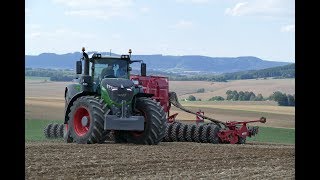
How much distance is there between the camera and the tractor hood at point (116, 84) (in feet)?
54.7

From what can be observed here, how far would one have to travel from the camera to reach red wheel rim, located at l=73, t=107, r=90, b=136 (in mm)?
17094

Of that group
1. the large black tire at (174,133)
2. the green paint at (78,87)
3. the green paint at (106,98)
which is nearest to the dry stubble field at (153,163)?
the green paint at (106,98)

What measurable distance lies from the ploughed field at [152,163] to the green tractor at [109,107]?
3.21 ft

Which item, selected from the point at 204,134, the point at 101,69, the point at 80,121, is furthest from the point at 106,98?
the point at 204,134

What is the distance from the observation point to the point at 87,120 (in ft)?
55.3

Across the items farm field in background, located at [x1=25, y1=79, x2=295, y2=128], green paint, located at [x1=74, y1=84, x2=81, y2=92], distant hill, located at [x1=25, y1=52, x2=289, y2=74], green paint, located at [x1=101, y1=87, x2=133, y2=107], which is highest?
distant hill, located at [x1=25, y1=52, x2=289, y2=74]

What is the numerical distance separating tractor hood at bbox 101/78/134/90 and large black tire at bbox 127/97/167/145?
546 mm

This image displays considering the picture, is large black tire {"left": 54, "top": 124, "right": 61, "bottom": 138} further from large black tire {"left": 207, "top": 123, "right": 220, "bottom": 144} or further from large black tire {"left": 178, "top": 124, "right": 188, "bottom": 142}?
large black tire {"left": 207, "top": 123, "right": 220, "bottom": 144}

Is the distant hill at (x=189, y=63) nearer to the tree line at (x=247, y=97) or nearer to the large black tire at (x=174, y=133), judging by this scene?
the tree line at (x=247, y=97)

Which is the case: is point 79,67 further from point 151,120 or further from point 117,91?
point 151,120

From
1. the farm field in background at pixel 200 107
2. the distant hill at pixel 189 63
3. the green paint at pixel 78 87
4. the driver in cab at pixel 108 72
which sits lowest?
the farm field in background at pixel 200 107

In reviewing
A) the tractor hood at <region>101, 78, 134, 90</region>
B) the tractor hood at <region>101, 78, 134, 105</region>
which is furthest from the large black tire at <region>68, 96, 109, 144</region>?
the tractor hood at <region>101, 78, 134, 90</region>

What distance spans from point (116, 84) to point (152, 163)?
16.1 ft
